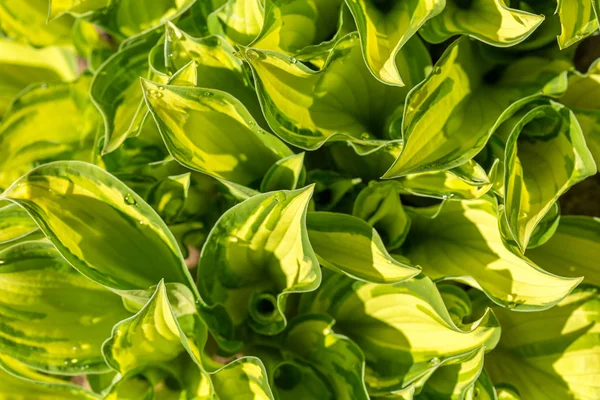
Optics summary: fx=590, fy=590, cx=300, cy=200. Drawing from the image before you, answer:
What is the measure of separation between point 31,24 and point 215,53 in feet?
0.98

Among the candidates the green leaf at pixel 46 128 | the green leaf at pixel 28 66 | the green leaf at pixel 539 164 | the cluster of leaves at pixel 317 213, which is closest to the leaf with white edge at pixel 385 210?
the cluster of leaves at pixel 317 213

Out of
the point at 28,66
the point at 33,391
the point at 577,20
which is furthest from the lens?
the point at 28,66

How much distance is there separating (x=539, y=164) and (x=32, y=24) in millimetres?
596

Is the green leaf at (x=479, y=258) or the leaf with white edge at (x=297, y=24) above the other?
the leaf with white edge at (x=297, y=24)

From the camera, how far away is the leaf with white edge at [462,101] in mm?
500

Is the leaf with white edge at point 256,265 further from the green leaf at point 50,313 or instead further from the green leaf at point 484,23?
the green leaf at point 484,23

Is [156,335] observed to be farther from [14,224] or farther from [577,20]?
[577,20]

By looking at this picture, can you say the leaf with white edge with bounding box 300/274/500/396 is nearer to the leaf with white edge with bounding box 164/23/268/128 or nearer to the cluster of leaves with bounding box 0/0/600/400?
the cluster of leaves with bounding box 0/0/600/400

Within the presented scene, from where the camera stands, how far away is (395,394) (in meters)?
0.56

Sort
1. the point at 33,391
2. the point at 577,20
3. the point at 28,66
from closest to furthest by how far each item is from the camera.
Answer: the point at 577,20, the point at 33,391, the point at 28,66

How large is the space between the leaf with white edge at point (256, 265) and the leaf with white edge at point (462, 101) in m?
0.09

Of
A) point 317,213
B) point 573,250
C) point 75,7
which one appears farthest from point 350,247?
point 75,7

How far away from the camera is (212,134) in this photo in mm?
542

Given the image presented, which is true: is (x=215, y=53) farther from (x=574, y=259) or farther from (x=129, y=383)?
(x=574, y=259)
